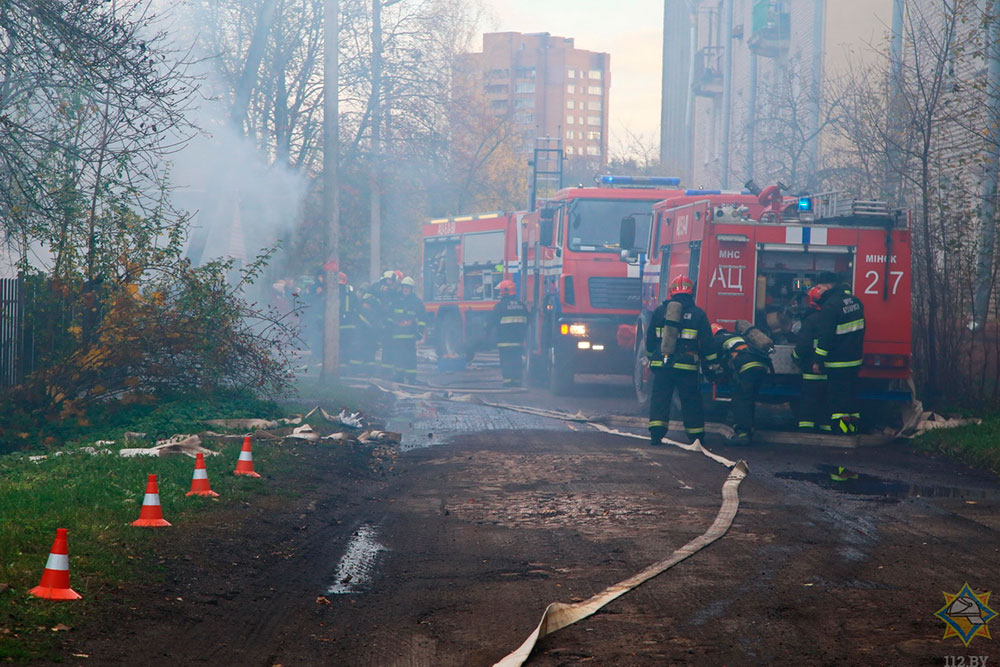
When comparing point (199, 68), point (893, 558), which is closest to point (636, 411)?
point (893, 558)

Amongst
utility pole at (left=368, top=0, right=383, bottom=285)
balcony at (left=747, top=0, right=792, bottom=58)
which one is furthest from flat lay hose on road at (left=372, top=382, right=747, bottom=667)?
balcony at (left=747, top=0, right=792, bottom=58)

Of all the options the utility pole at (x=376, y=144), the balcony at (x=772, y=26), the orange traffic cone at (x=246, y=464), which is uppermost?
the balcony at (x=772, y=26)

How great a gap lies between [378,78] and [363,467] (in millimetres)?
19482

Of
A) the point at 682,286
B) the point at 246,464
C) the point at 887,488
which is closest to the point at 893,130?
the point at 682,286

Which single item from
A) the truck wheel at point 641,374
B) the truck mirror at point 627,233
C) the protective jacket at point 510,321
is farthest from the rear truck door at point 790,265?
the protective jacket at point 510,321

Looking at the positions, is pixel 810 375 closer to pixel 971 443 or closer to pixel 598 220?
pixel 971 443

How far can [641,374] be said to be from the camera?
15.7 m

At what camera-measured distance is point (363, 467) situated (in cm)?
1035

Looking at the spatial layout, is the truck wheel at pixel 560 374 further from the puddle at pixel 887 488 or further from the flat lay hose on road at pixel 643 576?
the puddle at pixel 887 488

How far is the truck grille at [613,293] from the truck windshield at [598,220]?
666 mm

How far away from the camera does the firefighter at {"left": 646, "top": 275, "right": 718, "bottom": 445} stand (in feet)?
38.5

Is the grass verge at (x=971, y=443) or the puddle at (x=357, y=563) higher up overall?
the grass verge at (x=971, y=443)

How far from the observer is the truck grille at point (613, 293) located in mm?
17547

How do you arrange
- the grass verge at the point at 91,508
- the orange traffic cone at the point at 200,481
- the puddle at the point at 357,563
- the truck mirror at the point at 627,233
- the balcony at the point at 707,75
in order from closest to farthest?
1. the grass verge at the point at 91,508
2. the puddle at the point at 357,563
3. the orange traffic cone at the point at 200,481
4. the truck mirror at the point at 627,233
5. the balcony at the point at 707,75
